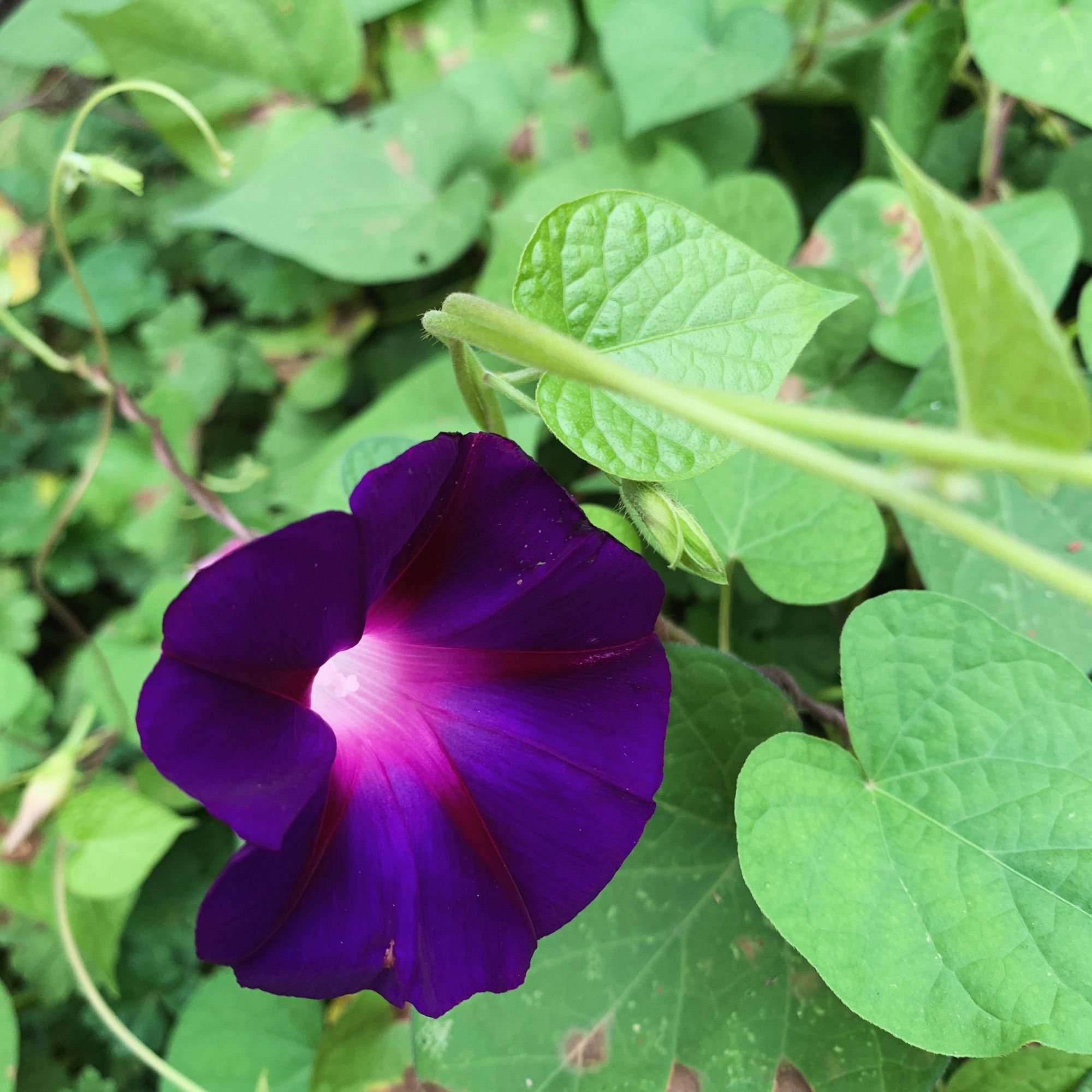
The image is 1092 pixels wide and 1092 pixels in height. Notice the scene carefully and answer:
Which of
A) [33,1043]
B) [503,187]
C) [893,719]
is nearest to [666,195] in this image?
[503,187]

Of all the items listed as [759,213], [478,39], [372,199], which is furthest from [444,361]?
[478,39]

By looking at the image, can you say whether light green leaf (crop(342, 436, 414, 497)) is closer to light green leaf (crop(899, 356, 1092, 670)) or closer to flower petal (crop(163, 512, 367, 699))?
flower petal (crop(163, 512, 367, 699))

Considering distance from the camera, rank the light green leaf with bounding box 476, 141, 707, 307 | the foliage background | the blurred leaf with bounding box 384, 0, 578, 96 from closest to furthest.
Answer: the foliage background → the light green leaf with bounding box 476, 141, 707, 307 → the blurred leaf with bounding box 384, 0, 578, 96

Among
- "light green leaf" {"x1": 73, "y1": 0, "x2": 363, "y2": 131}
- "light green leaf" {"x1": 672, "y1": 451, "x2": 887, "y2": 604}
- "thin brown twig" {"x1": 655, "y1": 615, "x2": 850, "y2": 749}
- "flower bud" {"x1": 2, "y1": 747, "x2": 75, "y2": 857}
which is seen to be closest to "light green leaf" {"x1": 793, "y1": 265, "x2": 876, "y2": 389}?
"light green leaf" {"x1": 672, "y1": 451, "x2": 887, "y2": 604}

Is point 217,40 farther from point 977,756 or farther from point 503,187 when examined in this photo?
point 977,756

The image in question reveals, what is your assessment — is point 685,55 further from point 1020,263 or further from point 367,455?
point 367,455

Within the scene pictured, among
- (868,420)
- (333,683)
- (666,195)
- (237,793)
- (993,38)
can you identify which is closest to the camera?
(868,420)
